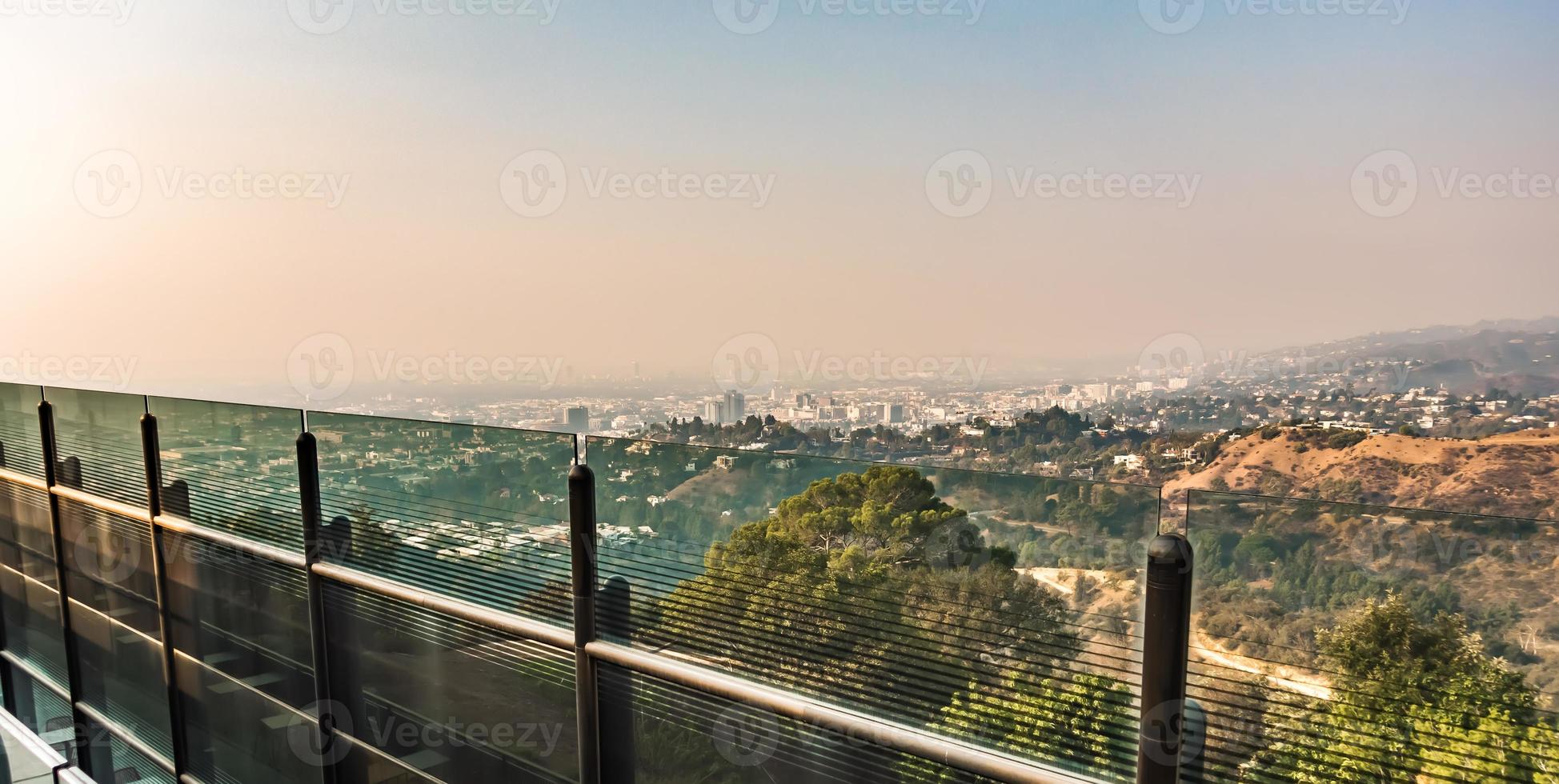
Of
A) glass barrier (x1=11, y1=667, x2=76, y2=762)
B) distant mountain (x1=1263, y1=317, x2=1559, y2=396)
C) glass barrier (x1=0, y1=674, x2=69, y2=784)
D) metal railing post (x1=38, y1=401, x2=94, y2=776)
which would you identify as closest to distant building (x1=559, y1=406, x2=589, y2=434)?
glass barrier (x1=0, y1=674, x2=69, y2=784)

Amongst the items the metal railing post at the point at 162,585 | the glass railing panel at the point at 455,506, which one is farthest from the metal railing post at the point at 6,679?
the glass railing panel at the point at 455,506

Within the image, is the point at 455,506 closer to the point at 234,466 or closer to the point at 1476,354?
the point at 234,466

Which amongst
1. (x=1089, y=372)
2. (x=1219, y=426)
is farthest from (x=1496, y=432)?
(x=1089, y=372)

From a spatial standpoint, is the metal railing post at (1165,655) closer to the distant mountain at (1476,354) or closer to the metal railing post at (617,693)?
the metal railing post at (617,693)

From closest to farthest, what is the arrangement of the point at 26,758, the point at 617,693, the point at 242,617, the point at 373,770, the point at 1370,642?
the point at 1370,642
the point at 617,693
the point at 373,770
the point at 242,617
the point at 26,758

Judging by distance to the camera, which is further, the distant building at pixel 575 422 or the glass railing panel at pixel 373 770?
the glass railing panel at pixel 373 770

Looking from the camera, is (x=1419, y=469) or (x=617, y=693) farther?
(x=1419, y=469)

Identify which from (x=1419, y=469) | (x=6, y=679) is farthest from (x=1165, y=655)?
(x=1419, y=469)
